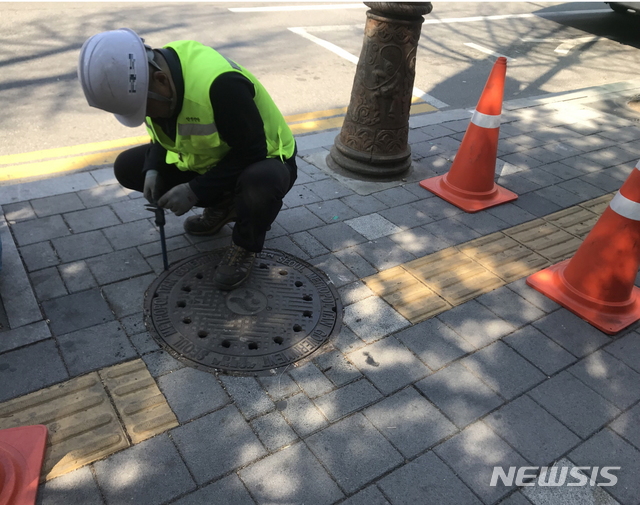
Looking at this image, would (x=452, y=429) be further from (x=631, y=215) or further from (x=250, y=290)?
(x=631, y=215)

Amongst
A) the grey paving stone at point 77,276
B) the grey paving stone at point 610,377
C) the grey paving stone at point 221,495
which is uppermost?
the grey paving stone at point 77,276

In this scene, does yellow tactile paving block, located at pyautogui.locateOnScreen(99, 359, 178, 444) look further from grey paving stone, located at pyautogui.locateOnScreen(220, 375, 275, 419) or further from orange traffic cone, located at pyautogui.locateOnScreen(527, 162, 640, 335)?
orange traffic cone, located at pyautogui.locateOnScreen(527, 162, 640, 335)

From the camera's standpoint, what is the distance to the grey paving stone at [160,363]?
2450mm

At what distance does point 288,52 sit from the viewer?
766cm

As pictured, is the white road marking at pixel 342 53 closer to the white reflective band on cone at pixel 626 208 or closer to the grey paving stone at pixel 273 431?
the white reflective band on cone at pixel 626 208

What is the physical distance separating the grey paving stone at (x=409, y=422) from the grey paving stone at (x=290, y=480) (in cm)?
34

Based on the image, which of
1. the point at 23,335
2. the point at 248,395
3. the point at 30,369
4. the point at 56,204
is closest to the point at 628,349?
the point at 248,395

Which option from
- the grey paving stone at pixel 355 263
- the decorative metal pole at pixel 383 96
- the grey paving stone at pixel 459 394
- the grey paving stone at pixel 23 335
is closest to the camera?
the grey paving stone at pixel 459 394

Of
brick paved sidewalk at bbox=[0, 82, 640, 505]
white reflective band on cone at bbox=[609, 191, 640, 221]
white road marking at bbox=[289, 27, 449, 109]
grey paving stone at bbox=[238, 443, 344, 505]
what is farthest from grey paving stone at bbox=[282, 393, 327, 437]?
white road marking at bbox=[289, 27, 449, 109]

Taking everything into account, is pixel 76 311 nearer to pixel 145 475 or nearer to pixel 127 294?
pixel 127 294

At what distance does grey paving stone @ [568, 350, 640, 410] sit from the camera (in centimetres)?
255

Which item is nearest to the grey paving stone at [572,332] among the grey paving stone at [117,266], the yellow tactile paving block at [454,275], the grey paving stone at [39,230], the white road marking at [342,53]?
the yellow tactile paving block at [454,275]

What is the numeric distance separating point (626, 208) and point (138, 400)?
8.79 ft

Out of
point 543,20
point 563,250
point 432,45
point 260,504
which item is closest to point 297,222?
point 563,250
